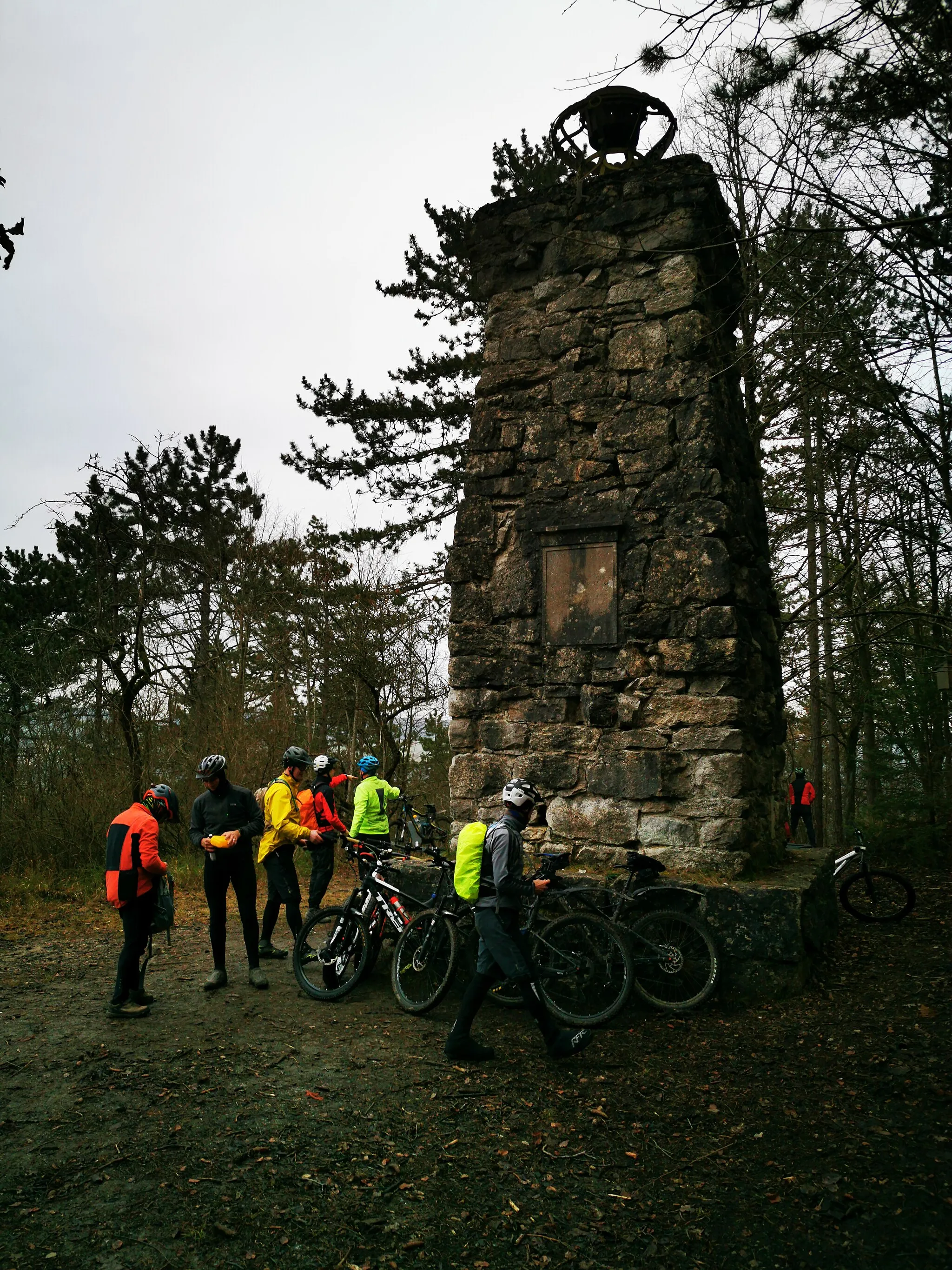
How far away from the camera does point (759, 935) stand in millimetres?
5516

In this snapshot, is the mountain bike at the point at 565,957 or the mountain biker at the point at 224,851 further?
the mountain biker at the point at 224,851

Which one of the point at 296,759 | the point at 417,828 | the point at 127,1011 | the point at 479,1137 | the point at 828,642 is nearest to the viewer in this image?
the point at 479,1137

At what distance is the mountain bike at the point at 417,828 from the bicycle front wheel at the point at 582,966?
204 inches

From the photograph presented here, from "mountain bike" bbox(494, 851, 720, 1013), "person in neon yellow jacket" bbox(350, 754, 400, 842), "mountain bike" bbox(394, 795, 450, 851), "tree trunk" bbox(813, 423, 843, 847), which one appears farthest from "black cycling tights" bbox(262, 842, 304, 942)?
"tree trunk" bbox(813, 423, 843, 847)

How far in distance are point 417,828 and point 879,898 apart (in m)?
6.09

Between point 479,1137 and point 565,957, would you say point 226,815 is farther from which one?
point 479,1137

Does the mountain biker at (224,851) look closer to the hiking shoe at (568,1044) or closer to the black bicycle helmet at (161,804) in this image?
the black bicycle helmet at (161,804)

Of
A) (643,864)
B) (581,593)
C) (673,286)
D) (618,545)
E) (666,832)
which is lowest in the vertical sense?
(643,864)

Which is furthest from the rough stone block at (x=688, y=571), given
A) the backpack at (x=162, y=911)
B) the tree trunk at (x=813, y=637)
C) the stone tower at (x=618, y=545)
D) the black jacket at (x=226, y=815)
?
the tree trunk at (x=813, y=637)

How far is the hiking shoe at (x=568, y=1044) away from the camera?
489 cm

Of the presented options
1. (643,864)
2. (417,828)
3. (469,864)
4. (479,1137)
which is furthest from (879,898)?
(417,828)

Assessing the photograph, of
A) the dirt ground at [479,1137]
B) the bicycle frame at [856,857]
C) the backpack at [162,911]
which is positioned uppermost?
the bicycle frame at [856,857]

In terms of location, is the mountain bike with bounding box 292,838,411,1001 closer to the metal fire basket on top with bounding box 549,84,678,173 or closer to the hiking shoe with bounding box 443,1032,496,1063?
the hiking shoe with bounding box 443,1032,496,1063

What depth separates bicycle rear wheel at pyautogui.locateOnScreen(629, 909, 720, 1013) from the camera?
5543mm
